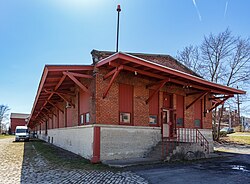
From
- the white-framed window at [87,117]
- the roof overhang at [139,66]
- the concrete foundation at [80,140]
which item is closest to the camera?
the roof overhang at [139,66]

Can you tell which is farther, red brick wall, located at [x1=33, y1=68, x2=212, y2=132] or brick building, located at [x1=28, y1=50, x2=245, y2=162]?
red brick wall, located at [x1=33, y1=68, x2=212, y2=132]

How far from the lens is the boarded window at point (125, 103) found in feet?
40.6

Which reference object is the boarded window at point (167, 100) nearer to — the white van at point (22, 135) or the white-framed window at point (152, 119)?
the white-framed window at point (152, 119)

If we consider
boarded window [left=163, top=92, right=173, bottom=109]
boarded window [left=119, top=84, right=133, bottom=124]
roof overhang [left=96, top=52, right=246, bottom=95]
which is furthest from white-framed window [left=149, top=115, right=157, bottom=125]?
roof overhang [left=96, top=52, right=246, bottom=95]

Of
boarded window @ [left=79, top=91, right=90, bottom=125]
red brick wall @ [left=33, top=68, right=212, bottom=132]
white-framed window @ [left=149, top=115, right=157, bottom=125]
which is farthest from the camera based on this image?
white-framed window @ [left=149, top=115, right=157, bottom=125]

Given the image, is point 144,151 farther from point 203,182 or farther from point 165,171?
point 203,182

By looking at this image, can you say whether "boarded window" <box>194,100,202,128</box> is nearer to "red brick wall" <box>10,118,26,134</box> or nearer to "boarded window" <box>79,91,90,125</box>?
"boarded window" <box>79,91,90,125</box>

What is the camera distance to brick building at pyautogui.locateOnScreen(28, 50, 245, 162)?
11.2 metres

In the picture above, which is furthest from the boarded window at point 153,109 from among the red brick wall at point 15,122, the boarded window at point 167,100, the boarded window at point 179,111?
the red brick wall at point 15,122

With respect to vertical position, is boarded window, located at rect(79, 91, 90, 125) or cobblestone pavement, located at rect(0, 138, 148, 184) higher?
boarded window, located at rect(79, 91, 90, 125)

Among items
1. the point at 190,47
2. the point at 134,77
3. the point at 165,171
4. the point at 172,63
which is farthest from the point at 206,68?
the point at 165,171

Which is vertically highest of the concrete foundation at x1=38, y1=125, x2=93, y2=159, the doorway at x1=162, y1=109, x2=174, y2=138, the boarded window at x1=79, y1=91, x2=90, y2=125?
the boarded window at x1=79, y1=91, x2=90, y2=125

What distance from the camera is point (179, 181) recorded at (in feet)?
24.4

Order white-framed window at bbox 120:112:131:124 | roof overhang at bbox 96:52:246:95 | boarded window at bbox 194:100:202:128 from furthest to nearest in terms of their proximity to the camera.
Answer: boarded window at bbox 194:100:202:128
white-framed window at bbox 120:112:131:124
roof overhang at bbox 96:52:246:95
